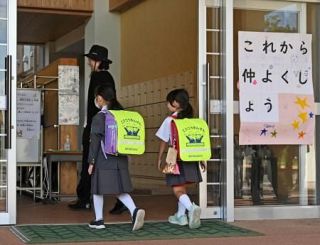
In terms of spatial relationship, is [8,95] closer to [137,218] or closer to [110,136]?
[110,136]

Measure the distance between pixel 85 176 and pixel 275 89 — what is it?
2791mm

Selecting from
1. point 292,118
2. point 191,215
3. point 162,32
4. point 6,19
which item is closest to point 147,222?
point 191,215

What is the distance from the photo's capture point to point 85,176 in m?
8.64

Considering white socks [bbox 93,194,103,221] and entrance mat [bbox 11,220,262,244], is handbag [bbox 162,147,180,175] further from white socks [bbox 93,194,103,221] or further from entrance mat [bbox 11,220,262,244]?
white socks [bbox 93,194,103,221]

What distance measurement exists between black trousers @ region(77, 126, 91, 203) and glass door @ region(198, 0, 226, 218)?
170 centimetres

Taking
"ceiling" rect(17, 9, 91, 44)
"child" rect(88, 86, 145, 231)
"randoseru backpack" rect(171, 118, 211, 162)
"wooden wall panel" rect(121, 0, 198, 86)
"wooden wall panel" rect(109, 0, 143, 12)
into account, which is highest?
"wooden wall panel" rect(109, 0, 143, 12)

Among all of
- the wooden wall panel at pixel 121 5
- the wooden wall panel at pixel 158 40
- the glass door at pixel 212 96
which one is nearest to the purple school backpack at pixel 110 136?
the glass door at pixel 212 96

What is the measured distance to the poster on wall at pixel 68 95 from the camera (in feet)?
34.5

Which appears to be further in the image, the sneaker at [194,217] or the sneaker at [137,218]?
the sneaker at [194,217]

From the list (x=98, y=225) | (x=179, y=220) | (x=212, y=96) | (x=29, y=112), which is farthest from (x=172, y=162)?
(x=29, y=112)

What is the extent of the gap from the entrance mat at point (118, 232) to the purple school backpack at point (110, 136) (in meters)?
0.88

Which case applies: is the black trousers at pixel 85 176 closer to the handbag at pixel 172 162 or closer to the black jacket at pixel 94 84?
the black jacket at pixel 94 84

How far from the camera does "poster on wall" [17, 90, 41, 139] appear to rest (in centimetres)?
1012

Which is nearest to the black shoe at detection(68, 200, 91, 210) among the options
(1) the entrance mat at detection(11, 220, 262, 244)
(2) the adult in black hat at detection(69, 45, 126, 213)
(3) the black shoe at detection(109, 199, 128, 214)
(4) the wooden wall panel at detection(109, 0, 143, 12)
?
(2) the adult in black hat at detection(69, 45, 126, 213)
